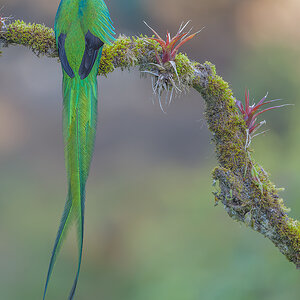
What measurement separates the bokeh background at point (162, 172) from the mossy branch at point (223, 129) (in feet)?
5.11

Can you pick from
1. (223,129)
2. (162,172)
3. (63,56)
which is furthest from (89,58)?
(162,172)

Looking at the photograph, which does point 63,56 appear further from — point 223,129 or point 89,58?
point 223,129

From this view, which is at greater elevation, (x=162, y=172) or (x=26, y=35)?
(x=162, y=172)

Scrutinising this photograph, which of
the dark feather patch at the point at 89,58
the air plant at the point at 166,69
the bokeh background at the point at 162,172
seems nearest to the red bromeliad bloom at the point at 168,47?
the air plant at the point at 166,69

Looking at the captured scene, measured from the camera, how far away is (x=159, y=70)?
1.34 meters

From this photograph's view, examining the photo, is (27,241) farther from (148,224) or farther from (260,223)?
(260,223)

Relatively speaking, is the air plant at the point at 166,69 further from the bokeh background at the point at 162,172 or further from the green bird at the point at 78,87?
the bokeh background at the point at 162,172

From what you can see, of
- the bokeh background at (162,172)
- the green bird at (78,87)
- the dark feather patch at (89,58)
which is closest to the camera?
the green bird at (78,87)

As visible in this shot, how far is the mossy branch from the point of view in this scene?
1296 mm

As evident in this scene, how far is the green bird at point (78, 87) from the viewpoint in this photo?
4.10ft

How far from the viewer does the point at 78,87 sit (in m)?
1.37

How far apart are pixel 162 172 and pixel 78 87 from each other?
3193 mm

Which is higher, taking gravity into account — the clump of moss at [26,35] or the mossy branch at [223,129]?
the clump of moss at [26,35]

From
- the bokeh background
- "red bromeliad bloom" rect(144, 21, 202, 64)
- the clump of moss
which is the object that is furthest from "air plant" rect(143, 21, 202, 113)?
the bokeh background
